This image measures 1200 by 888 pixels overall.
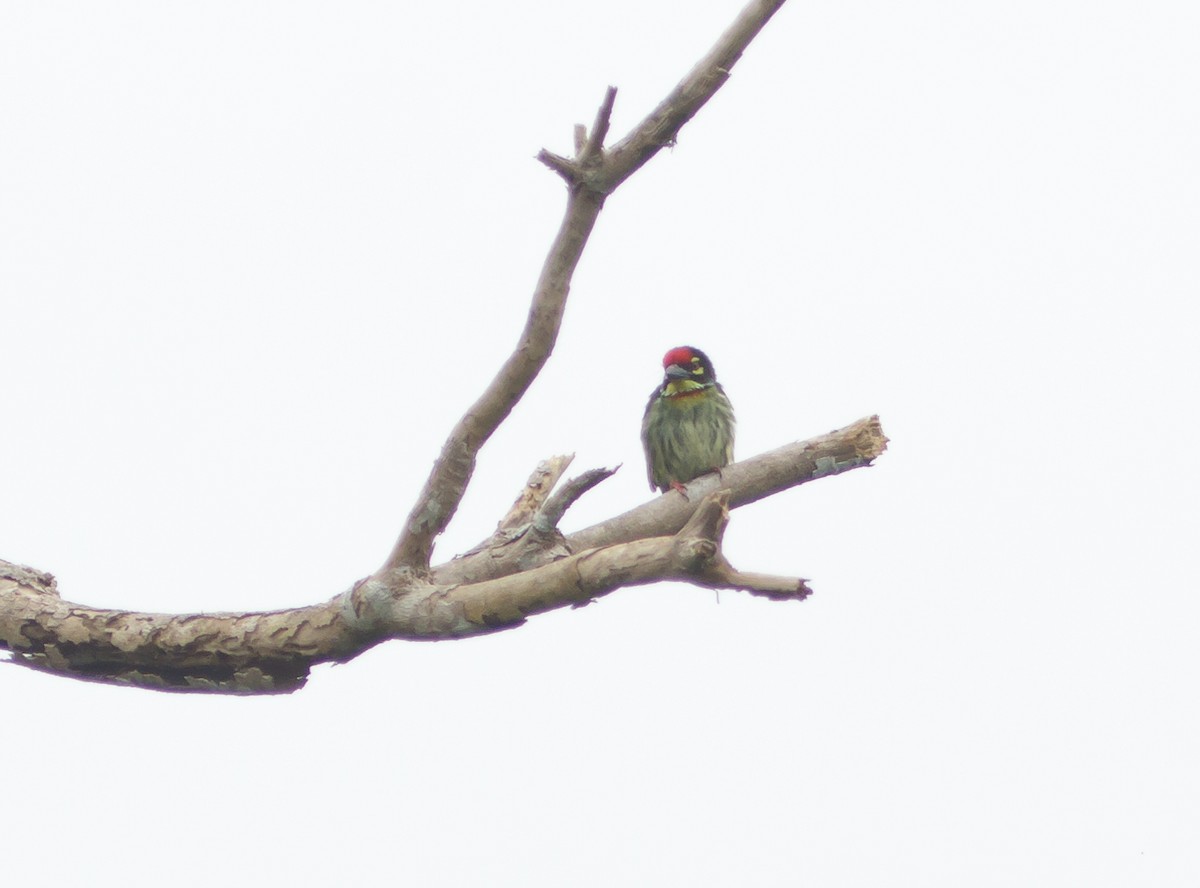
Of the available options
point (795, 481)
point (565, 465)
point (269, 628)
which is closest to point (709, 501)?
point (269, 628)

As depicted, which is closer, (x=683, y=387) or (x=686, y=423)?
(x=686, y=423)

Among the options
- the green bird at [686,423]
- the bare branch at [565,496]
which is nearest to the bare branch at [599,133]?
the bare branch at [565,496]

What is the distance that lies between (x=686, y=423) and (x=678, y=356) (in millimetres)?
534

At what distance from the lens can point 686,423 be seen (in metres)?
7.71

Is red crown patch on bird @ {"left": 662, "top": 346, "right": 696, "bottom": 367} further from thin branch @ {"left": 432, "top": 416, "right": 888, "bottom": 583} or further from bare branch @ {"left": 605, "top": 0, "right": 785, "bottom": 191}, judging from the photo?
bare branch @ {"left": 605, "top": 0, "right": 785, "bottom": 191}

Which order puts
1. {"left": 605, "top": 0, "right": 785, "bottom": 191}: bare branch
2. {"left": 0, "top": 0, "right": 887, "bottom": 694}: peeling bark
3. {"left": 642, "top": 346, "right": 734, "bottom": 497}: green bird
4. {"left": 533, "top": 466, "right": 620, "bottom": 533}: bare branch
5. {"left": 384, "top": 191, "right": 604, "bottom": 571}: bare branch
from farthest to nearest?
{"left": 642, "top": 346, "right": 734, "bottom": 497}: green bird → {"left": 533, "top": 466, "right": 620, "bottom": 533}: bare branch → {"left": 384, "top": 191, "right": 604, "bottom": 571}: bare branch → {"left": 605, "top": 0, "right": 785, "bottom": 191}: bare branch → {"left": 0, "top": 0, "right": 887, "bottom": 694}: peeling bark

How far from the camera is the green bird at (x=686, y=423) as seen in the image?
7617mm

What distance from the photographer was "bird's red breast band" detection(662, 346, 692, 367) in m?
8.06

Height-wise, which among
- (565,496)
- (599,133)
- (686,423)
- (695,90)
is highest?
(686,423)

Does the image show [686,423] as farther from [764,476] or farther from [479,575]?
[479,575]

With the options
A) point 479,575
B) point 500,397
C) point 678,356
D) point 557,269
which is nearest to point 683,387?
point 678,356

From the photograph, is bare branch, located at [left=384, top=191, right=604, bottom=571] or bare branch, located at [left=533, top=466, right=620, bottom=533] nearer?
bare branch, located at [left=384, top=191, right=604, bottom=571]

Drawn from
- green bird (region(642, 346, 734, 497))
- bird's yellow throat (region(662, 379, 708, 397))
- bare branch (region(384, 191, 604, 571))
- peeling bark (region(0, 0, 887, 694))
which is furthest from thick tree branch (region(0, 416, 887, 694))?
bird's yellow throat (region(662, 379, 708, 397))

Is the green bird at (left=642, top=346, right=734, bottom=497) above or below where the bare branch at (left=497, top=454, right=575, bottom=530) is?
above
